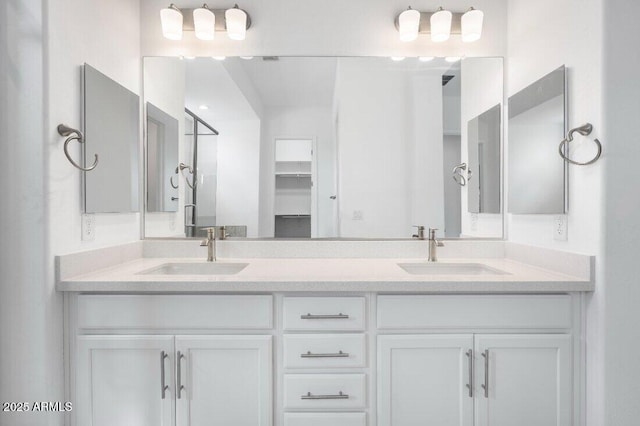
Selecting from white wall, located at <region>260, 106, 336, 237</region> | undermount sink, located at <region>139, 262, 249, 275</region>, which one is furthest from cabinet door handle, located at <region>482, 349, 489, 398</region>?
undermount sink, located at <region>139, 262, 249, 275</region>

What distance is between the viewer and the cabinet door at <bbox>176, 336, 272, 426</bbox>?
1280 mm

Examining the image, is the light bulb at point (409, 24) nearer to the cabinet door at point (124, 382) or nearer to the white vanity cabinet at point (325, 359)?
the white vanity cabinet at point (325, 359)

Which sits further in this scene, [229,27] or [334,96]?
[334,96]

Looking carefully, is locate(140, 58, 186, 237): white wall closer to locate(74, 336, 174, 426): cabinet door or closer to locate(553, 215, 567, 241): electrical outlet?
locate(74, 336, 174, 426): cabinet door

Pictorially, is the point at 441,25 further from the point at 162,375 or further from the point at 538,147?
the point at 162,375

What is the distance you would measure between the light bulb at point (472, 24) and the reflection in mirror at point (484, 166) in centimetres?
40

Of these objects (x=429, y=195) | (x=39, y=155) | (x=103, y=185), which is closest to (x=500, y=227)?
(x=429, y=195)

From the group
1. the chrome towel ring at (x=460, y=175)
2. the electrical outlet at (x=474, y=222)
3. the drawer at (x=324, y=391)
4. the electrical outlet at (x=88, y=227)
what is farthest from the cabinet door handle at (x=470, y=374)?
the electrical outlet at (x=88, y=227)

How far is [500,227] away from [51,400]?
7.26ft

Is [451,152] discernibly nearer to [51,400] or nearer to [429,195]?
[429,195]

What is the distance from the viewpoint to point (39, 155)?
122 cm

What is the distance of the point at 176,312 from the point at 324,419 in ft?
2.34

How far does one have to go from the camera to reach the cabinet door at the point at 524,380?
1.30 meters

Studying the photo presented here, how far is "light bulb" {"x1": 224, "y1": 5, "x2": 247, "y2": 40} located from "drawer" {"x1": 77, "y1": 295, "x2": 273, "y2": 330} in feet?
4.45
